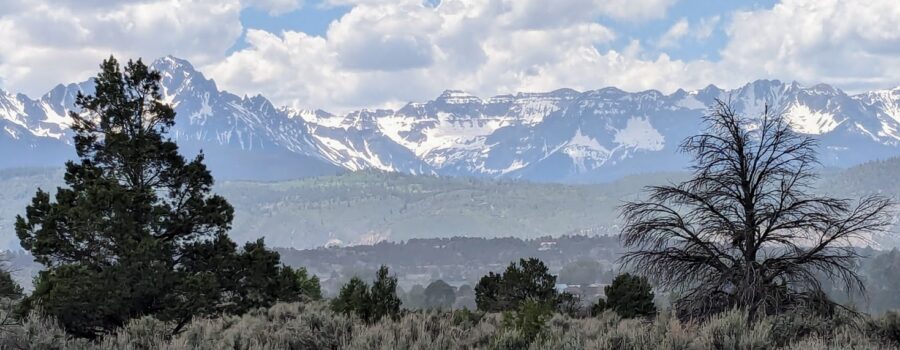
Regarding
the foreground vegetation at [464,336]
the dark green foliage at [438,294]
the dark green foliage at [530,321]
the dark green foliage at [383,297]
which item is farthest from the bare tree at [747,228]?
the dark green foliage at [438,294]

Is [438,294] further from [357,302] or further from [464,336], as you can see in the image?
[464,336]

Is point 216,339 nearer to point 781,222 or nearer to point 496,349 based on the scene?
point 496,349

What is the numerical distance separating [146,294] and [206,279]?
187cm

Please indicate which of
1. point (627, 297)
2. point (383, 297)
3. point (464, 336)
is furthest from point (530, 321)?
point (627, 297)

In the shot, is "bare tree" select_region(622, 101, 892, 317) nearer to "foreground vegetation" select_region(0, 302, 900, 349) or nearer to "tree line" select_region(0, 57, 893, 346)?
"tree line" select_region(0, 57, 893, 346)

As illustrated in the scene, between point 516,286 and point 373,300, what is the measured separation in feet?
60.8

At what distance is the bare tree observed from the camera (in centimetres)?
1761

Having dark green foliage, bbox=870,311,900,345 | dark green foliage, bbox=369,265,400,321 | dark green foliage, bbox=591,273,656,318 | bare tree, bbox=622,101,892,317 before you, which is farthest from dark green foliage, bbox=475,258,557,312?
dark green foliage, bbox=870,311,900,345

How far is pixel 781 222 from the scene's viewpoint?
18328 millimetres

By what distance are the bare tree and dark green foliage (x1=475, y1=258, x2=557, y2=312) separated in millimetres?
16600

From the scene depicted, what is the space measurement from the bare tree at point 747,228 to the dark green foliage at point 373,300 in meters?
5.15

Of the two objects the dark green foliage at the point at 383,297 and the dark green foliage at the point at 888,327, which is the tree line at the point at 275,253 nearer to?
the dark green foliage at the point at 383,297

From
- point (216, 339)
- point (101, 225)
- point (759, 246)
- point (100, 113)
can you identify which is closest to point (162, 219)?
point (101, 225)

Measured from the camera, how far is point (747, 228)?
709 inches
